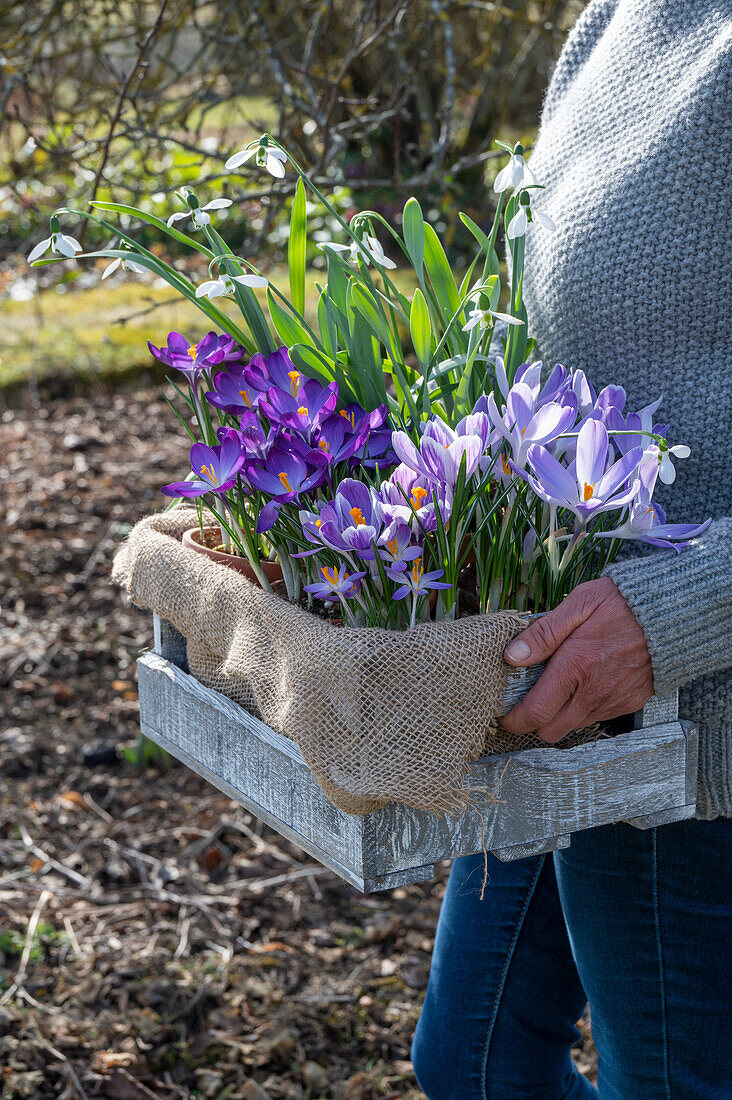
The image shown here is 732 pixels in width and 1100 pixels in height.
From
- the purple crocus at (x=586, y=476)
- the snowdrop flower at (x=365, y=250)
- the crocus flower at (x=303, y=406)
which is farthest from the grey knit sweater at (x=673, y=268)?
the crocus flower at (x=303, y=406)

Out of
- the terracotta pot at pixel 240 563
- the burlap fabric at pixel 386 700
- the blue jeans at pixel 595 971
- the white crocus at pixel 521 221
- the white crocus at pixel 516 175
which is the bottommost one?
the blue jeans at pixel 595 971

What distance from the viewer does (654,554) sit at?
1.00 m

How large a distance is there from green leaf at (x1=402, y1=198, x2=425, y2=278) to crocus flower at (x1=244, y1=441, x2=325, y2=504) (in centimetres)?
24

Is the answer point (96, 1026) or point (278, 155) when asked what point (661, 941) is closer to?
point (278, 155)

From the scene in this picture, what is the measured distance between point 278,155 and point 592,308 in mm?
371

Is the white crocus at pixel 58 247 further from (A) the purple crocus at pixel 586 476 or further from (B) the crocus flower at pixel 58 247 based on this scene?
(A) the purple crocus at pixel 586 476

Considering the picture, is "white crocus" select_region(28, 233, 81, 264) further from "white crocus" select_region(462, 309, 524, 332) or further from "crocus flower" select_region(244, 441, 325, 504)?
"white crocus" select_region(462, 309, 524, 332)

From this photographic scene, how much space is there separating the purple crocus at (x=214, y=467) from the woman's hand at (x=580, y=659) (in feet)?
1.00

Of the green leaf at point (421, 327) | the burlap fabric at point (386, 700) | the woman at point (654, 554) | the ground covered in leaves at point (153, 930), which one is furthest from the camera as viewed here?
the ground covered in leaves at point (153, 930)

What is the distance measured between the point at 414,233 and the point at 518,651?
0.45m

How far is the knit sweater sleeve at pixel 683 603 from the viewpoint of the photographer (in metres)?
0.97

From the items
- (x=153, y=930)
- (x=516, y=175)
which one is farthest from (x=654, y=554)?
(x=153, y=930)

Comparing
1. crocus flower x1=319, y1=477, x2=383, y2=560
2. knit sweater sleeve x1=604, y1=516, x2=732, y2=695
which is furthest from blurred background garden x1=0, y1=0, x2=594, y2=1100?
knit sweater sleeve x1=604, y1=516, x2=732, y2=695

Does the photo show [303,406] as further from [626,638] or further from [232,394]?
[626,638]
